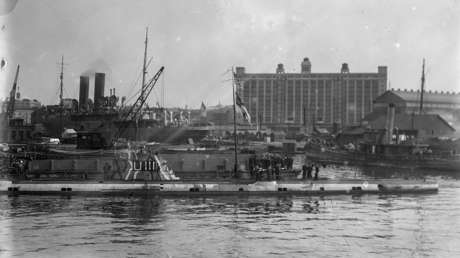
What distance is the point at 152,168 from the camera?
4662cm

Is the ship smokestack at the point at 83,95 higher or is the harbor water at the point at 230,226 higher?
A: the ship smokestack at the point at 83,95

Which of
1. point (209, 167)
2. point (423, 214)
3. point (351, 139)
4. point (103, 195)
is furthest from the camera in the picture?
point (351, 139)

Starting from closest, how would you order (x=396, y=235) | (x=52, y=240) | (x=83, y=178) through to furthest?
1. (x=52, y=240)
2. (x=396, y=235)
3. (x=83, y=178)

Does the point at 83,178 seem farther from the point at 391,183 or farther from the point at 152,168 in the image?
the point at 391,183

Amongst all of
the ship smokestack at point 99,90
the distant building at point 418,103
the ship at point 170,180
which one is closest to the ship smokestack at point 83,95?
the ship smokestack at point 99,90

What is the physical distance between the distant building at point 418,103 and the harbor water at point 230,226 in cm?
11506

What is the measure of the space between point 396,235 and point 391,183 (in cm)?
2028

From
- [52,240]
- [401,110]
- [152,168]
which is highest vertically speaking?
[401,110]

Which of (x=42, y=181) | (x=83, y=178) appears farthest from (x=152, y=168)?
(x=42, y=181)

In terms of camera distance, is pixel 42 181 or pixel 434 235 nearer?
pixel 434 235

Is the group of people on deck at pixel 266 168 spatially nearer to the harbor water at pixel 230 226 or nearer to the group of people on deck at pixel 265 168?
the group of people on deck at pixel 265 168

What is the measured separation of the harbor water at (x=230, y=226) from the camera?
25.9 metres

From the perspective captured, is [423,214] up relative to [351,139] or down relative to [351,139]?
down

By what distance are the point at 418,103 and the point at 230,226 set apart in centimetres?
13846
